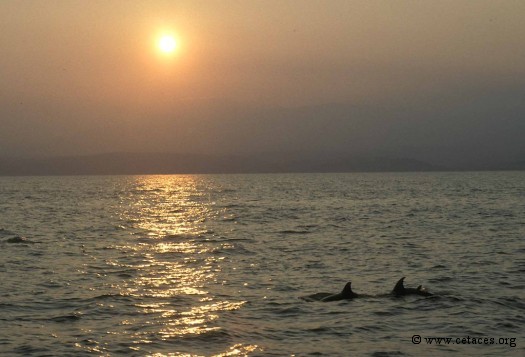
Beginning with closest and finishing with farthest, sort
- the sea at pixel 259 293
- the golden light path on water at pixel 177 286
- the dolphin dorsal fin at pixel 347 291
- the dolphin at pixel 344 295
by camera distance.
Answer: the sea at pixel 259 293, the golden light path on water at pixel 177 286, the dolphin at pixel 344 295, the dolphin dorsal fin at pixel 347 291

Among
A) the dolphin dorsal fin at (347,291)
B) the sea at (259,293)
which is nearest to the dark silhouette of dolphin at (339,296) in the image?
the dolphin dorsal fin at (347,291)

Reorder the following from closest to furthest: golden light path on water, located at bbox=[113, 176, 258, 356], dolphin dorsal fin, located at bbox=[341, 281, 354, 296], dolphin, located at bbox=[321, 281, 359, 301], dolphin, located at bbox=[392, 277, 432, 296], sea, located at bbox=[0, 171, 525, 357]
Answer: sea, located at bbox=[0, 171, 525, 357], golden light path on water, located at bbox=[113, 176, 258, 356], dolphin, located at bbox=[321, 281, 359, 301], dolphin dorsal fin, located at bbox=[341, 281, 354, 296], dolphin, located at bbox=[392, 277, 432, 296]

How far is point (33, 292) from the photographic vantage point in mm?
24750

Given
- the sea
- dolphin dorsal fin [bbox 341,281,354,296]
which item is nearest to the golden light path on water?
the sea

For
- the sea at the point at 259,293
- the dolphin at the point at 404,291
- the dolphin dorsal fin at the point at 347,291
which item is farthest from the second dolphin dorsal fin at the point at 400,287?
the dolphin dorsal fin at the point at 347,291

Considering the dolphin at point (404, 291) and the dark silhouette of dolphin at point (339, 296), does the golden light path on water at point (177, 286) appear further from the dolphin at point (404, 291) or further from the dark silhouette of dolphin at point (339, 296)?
the dolphin at point (404, 291)

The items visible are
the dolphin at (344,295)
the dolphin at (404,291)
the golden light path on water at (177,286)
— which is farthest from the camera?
the dolphin at (404,291)

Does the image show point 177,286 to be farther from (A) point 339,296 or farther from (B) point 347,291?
(B) point 347,291

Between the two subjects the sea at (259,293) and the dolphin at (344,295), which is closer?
the sea at (259,293)

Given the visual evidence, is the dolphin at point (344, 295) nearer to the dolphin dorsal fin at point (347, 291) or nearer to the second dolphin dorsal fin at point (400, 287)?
the dolphin dorsal fin at point (347, 291)

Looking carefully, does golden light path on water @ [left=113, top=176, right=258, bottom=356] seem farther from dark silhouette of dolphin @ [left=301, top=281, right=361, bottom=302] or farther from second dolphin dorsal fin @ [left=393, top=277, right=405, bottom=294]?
second dolphin dorsal fin @ [left=393, top=277, right=405, bottom=294]

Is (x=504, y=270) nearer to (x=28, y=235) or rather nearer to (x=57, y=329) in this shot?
(x=57, y=329)

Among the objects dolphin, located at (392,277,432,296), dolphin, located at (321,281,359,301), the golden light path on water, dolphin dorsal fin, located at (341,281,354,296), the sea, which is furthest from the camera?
dolphin, located at (392,277,432,296)

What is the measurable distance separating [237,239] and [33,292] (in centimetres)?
2092
